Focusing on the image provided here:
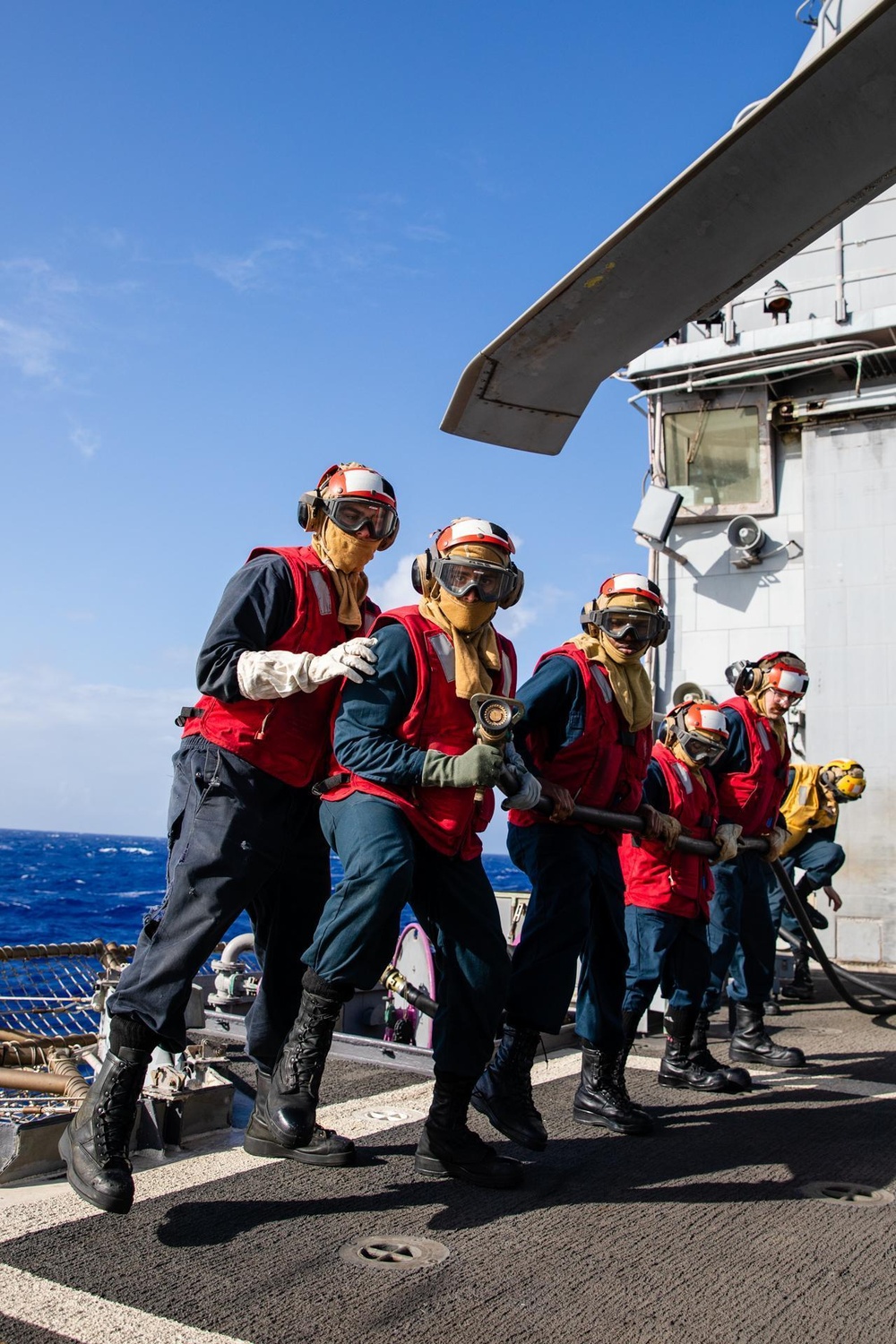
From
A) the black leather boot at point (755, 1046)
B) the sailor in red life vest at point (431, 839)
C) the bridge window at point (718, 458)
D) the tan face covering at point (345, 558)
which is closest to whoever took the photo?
the sailor in red life vest at point (431, 839)

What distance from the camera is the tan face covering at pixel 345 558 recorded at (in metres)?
3.48

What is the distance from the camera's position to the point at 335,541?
350cm

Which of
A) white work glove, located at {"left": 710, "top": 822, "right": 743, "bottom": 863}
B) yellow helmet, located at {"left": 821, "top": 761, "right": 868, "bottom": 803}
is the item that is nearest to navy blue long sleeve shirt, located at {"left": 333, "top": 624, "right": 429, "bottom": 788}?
white work glove, located at {"left": 710, "top": 822, "right": 743, "bottom": 863}

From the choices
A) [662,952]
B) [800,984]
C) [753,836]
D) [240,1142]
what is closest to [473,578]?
[240,1142]

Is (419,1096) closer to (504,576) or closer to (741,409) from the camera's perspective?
(504,576)

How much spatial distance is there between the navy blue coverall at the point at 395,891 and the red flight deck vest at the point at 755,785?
8.80 ft

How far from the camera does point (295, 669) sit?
3125mm

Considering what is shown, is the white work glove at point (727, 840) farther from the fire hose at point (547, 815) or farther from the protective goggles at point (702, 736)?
the protective goggles at point (702, 736)

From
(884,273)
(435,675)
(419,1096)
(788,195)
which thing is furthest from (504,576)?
(884,273)

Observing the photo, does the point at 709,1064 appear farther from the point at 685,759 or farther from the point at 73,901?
the point at 73,901

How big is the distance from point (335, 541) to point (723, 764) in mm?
2974

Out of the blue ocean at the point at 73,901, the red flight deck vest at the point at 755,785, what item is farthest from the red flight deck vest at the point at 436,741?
the blue ocean at the point at 73,901

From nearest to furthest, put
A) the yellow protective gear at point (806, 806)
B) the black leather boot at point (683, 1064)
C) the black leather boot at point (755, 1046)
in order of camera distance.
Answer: the black leather boot at point (683, 1064) < the black leather boot at point (755, 1046) < the yellow protective gear at point (806, 806)

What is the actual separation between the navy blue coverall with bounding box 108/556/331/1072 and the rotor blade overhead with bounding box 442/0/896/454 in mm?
925
